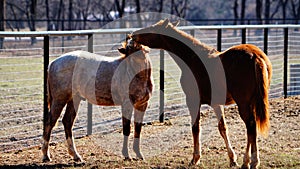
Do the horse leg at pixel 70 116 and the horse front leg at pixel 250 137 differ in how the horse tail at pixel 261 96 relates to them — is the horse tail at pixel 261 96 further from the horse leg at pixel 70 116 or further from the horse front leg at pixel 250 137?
the horse leg at pixel 70 116

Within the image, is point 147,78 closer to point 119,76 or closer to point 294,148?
point 119,76

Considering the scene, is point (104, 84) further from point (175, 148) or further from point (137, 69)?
point (175, 148)

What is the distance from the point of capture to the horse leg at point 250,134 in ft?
20.4

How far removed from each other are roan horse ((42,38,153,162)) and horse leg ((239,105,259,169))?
1383mm

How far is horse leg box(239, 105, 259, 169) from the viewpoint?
20.4 ft

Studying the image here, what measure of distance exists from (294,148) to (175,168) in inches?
77.2

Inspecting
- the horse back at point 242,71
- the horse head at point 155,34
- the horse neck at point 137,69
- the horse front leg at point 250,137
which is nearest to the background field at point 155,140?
the horse front leg at point 250,137

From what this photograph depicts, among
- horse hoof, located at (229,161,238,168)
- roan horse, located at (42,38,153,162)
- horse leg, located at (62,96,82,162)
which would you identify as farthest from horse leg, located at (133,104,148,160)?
horse hoof, located at (229,161,238,168)

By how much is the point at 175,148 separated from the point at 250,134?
1.80 m

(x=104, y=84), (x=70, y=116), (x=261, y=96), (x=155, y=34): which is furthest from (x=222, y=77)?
(x=70, y=116)

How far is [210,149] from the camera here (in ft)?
25.3

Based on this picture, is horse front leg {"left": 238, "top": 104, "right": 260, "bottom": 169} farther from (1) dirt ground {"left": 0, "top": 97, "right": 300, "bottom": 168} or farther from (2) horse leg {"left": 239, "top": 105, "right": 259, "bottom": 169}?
(1) dirt ground {"left": 0, "top": 97, "right": 300, "bottom": 168}

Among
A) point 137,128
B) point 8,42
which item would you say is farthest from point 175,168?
point 8,42

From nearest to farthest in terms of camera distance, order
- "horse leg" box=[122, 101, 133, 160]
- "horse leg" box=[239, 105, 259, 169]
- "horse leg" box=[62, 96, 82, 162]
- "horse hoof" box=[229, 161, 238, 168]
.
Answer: "horse leg" box=[239, 105, 259, 169] < "horse hoof" box=[229, 161, 238, 168] < "horse leg" box=[122, 101, 133, 160] < "horse leg" box=[62, 96, 82, 162]
